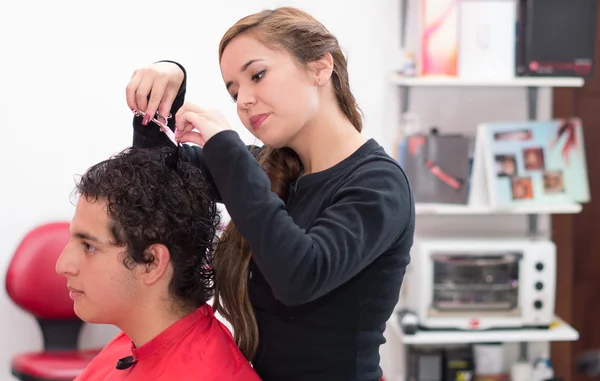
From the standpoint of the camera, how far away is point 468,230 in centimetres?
352

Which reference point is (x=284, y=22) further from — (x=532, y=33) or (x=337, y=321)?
(x=532, y=33)

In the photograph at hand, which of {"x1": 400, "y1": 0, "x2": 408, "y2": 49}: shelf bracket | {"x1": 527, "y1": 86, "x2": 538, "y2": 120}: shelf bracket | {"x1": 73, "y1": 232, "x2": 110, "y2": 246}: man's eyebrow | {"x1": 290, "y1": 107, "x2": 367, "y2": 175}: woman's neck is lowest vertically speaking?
{"x1": 73, "y1": 232, "x2": 110, "y2": 246}: man's eyebrow

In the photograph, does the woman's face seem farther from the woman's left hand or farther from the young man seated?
the young man seated

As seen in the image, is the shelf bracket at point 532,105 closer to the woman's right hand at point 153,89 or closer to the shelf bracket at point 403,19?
the shelf bracket at point 403,19

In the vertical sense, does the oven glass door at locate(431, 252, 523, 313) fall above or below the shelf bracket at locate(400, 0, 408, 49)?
below

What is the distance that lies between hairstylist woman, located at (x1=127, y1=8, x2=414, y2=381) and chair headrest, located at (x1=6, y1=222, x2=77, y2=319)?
1.64 metres

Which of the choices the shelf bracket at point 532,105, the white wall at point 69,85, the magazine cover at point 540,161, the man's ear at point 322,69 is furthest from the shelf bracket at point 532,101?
the man's ear at point 322,69

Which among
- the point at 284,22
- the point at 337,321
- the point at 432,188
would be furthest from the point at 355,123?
the point at 432,188

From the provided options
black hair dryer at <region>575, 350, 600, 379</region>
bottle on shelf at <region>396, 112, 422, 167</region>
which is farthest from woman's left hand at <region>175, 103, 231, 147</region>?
bottle on shelf at <region>396, 112, 422, 167</region>

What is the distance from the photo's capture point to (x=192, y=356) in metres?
1.45

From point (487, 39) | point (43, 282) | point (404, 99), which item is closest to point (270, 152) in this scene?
point (43, 282)

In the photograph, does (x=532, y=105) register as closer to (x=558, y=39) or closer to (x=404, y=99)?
(x=558, y=39)

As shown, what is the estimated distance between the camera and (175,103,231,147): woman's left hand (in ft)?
4.02

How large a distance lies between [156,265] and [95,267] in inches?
4.3
